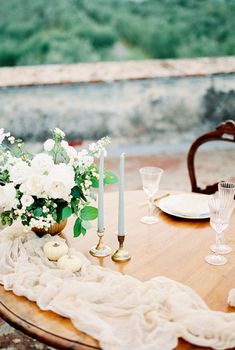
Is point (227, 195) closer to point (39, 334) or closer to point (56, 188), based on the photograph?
point (56, 188)

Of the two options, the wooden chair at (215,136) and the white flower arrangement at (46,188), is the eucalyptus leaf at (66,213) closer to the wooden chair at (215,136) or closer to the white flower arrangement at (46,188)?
the white flower arrangement at (46,188)

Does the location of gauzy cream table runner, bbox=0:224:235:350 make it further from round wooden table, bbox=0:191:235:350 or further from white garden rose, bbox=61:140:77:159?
white garden rose, bbox=61:140:77:159

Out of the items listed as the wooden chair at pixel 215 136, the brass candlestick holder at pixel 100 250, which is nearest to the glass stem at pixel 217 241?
the brass candlestick holder at pixel 100 250

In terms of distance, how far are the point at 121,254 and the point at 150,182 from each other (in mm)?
323

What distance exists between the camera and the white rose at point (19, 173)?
1.35 meters

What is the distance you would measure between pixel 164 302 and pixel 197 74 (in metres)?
3.68

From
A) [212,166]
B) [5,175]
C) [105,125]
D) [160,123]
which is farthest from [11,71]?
[5,175]

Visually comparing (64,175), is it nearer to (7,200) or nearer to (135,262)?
(7,200)

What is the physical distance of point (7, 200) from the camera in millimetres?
1338

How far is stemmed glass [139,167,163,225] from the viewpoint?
63.1 inches

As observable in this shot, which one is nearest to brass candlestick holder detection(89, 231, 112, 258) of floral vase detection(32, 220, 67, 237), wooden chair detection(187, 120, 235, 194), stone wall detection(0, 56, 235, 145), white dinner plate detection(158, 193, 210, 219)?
floral vase detection(32, 220, 67, 237)

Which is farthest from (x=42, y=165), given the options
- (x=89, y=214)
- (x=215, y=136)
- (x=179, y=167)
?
(x=179, y=167)

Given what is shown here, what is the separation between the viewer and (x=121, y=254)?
4.51ft

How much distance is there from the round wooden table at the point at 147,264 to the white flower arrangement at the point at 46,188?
0.45 feet
